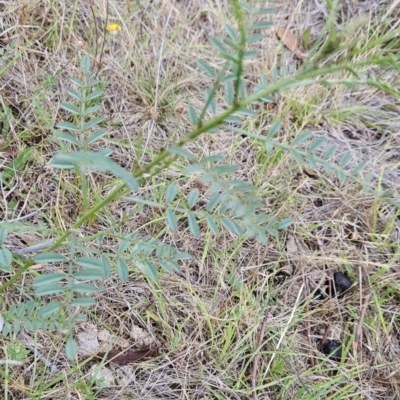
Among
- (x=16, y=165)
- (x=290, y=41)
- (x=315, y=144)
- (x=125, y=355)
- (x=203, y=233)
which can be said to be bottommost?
(x=125, y=355)

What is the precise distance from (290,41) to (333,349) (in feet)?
4.34

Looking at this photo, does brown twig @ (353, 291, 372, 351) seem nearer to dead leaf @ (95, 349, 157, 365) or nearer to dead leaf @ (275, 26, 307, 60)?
dead leaf @ (95, 349, 157, 365)

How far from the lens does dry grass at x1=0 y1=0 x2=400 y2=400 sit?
1.64m

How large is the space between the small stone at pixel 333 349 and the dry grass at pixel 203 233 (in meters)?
0.02

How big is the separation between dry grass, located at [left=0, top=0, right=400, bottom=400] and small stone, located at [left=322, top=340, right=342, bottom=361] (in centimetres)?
2

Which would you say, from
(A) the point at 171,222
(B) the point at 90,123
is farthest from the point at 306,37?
(A) the point at 171,222

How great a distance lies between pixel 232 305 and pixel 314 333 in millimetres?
298

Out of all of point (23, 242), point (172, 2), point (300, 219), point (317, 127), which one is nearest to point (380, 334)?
point (300, 219)

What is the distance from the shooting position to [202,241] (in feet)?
5.90

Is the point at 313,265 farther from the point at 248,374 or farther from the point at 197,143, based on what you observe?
the point at 197,143

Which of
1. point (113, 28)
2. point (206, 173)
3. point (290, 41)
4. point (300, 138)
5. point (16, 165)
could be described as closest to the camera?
point (206, 173)

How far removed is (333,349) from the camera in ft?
5.72

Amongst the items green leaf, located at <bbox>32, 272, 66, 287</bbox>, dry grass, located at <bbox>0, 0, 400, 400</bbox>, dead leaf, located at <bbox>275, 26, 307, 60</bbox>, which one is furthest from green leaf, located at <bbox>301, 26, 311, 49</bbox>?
green leaf, located at <bbox>32, 272, 66, 287</bbox>

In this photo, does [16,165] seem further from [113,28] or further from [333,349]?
[333,349]
